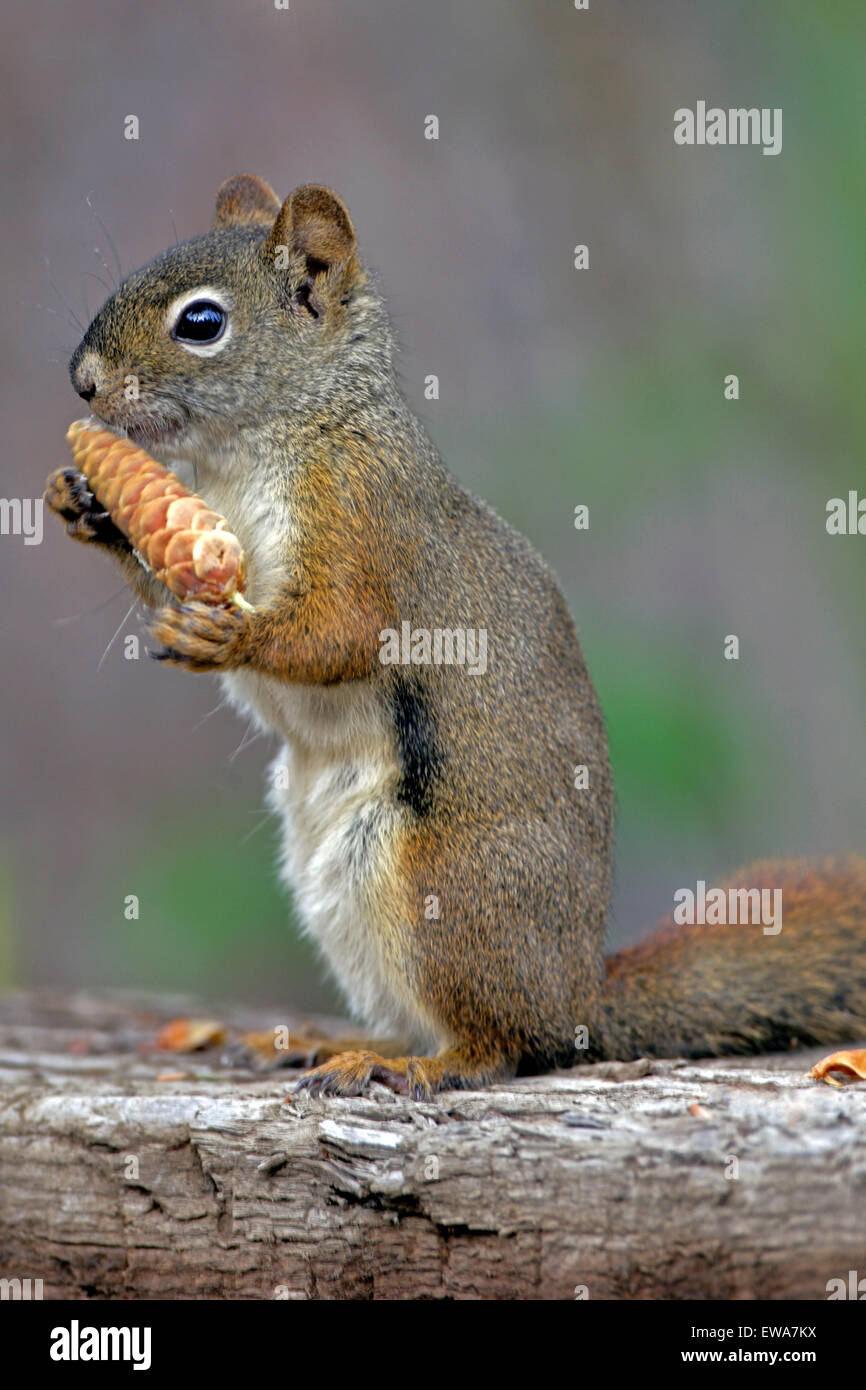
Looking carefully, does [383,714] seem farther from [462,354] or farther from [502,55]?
[502,55]

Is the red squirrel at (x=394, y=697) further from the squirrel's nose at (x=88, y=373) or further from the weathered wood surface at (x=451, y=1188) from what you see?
the weathered wood surface at (x=451, y=1188)

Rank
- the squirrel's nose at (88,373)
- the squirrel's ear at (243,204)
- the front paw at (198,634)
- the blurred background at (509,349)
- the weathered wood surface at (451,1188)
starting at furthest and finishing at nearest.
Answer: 1. the blurred background at (509,349)
2. the squirrel's ear at (243,204)
3. the squirrel's nose at (88,373)
4. the front paw at (198,634)
5. the weathered wood surface at (451,1188)

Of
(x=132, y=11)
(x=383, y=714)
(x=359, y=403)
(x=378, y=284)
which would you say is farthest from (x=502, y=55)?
(x=383, y=714)

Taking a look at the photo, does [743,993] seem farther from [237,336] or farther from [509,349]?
[509,349]

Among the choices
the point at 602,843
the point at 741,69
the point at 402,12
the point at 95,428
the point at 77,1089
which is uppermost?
the point at 402,12

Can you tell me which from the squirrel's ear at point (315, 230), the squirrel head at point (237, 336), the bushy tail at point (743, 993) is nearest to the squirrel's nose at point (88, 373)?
the squirrel head at point (237, 336)

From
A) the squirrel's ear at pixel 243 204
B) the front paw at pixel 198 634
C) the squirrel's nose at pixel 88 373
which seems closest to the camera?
the front paw at pixel 198 634

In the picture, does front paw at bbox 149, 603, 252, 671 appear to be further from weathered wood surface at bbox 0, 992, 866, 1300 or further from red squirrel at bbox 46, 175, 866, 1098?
weathered wood surface at bbox 0, 992, 866, 1300
